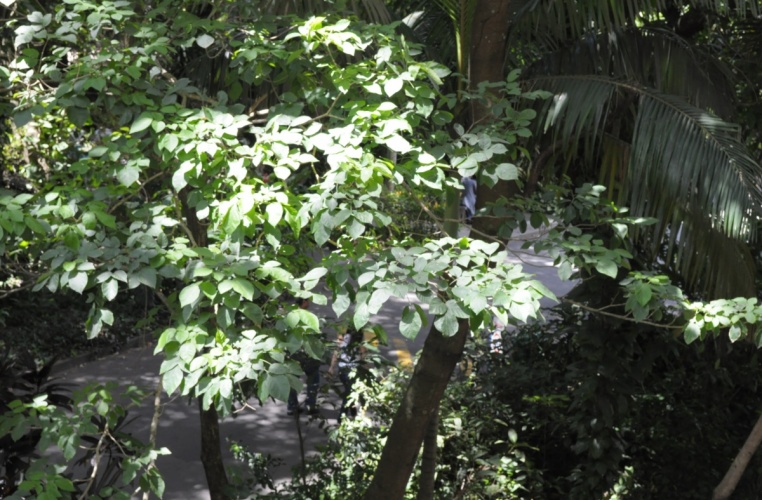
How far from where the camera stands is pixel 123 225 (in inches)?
168

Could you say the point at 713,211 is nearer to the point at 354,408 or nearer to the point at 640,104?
the point at 640,104

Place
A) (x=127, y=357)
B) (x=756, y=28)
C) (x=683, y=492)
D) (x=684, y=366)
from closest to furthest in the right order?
(x=756, y=28) → (x=683, y=492) → (x=684, y=366) → (x=127, y=357)

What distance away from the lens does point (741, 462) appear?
6117 millimetres

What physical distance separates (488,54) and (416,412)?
7.25ft

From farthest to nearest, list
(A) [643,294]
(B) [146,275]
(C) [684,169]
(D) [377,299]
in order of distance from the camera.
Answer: (C) [684,169], (A) [643,294], (B) [146,275], (D) [377,299]

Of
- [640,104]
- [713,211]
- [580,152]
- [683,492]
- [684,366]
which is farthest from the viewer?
[684,366]

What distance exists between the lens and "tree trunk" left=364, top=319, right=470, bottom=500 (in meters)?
5.31

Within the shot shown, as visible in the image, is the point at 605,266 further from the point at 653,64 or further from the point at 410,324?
the point at 653,64

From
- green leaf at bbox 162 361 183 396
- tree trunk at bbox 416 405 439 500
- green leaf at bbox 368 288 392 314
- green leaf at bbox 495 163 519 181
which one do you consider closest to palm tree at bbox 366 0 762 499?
tree trunk at bbox 416 405 439 500

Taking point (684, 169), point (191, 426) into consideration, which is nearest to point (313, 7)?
point (684, 169)

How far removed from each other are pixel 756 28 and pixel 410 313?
5.40 meters

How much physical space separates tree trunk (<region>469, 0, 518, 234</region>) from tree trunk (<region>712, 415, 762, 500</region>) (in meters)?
2.36

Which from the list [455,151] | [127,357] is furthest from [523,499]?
[127,357]

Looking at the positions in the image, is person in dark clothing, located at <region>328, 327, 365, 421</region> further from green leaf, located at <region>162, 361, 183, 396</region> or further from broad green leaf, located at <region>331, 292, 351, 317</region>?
green leaf, located at <region>162, 361, 183, 396</region>
